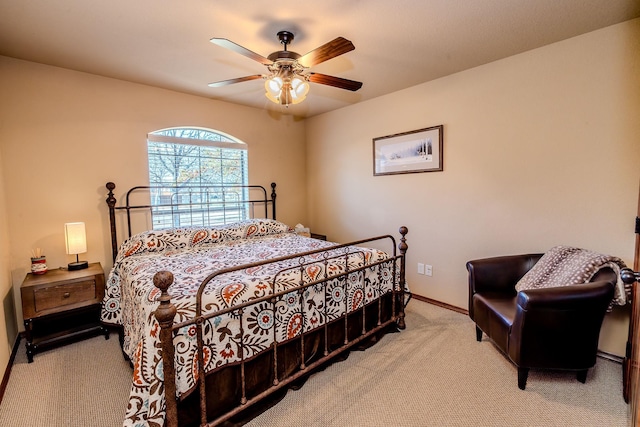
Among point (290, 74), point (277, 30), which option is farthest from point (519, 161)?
point (277, 30)

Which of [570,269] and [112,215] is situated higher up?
[112,215]

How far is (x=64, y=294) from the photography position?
238 cm

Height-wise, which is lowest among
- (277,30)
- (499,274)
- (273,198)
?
(499,274)

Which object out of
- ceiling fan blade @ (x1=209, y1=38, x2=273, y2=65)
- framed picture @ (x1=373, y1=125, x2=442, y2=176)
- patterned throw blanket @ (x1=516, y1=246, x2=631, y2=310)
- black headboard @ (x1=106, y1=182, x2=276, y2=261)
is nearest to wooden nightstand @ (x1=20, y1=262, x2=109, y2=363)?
black headboard @ (x1=106, y1=182, x2=276, y2=261)

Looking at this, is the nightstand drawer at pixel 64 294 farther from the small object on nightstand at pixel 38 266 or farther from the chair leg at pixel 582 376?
the chair leg at pixel 582 376

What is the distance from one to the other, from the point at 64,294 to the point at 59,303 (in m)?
0.07

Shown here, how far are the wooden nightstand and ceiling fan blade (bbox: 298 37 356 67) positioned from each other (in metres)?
2.44

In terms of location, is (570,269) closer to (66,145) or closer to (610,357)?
(610,357)

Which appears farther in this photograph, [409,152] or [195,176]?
[195,176]

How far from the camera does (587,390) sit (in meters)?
1.87

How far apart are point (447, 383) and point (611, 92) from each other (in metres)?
2.36

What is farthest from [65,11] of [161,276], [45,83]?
[161,276]

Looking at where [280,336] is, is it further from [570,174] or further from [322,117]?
[322,117]

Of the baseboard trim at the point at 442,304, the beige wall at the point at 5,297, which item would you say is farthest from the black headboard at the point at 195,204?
the baseboard trim at the point at 442,304
